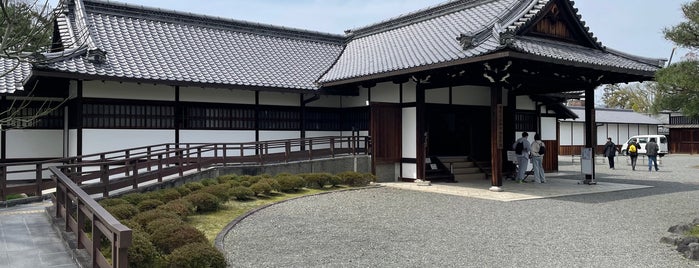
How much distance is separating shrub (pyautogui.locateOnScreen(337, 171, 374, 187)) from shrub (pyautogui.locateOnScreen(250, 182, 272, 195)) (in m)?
2.90

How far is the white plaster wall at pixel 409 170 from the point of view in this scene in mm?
16953

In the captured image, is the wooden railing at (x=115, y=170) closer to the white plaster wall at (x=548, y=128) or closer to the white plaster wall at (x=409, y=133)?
the white plaster wall at (x=409, y=133)

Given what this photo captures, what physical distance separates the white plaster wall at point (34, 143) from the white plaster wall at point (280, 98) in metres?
6.39

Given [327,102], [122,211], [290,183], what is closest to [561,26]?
[327,102]

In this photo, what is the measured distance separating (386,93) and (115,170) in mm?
9180

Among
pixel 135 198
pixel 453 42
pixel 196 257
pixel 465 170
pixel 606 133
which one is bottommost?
pixel 196 257

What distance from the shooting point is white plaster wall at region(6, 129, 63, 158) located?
50.8ft

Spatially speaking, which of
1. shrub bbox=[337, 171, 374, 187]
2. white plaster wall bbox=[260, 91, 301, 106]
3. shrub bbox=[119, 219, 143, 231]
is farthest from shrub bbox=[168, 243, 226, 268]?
white plaster wall bbox=[260, 91, 301, 106]

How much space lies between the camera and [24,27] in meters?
6.83

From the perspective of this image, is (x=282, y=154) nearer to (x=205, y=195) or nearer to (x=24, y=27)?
(x=205, y=195)

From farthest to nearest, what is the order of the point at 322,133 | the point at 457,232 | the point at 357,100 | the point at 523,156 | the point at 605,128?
the point at 605,128, the point at 322,133, the point at 357,100, the point at 523,156, the point at 457,232

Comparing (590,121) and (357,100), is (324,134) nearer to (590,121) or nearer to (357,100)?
(357,100)

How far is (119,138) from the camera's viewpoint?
50.4ft

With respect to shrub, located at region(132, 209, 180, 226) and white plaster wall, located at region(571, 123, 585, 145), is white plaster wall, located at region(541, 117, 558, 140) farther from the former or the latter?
white plaster wall, located at region(571, 123, 585, 145)
